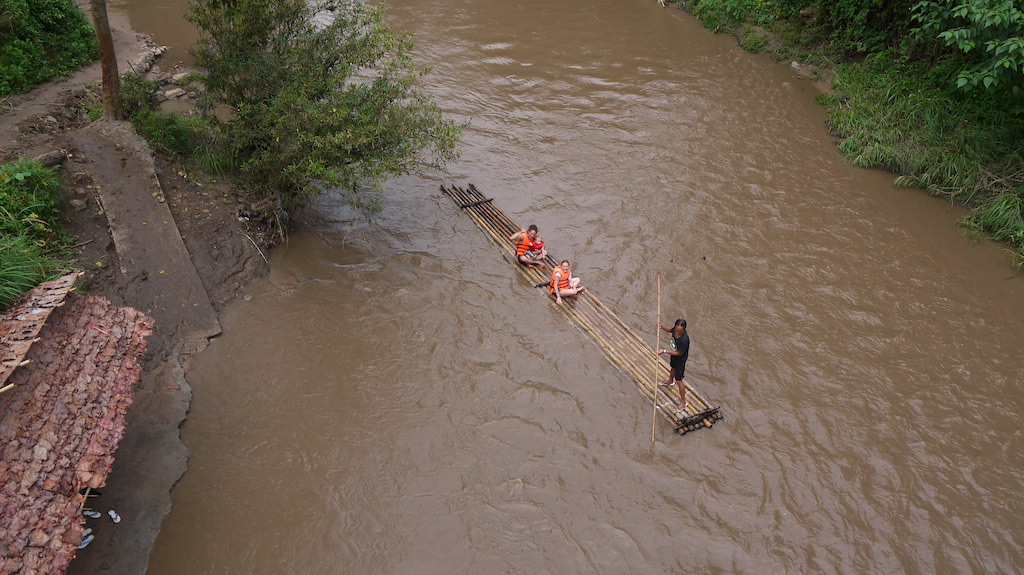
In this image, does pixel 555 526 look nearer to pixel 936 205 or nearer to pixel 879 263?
pixel 879 263

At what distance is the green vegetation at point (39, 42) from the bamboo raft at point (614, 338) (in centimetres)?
747

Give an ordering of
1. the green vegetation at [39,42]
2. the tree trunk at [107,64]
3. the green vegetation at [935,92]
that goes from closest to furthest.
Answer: the tree trunk at [107,64]
the green vegetation at [935,92]
the green vegetation at [39,42]

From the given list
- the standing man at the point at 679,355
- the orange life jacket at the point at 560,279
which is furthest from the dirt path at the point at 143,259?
the standing man at the point at 679,355

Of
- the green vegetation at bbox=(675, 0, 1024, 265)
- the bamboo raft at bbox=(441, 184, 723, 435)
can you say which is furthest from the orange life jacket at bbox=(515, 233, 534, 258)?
the green vegetation at bbox=(675, 0, 1024, 265)

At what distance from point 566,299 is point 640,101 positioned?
22.5ft

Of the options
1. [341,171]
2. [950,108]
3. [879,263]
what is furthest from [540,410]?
[950,108]

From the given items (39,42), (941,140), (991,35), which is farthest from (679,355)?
(39,42)

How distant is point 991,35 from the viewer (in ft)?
30.0

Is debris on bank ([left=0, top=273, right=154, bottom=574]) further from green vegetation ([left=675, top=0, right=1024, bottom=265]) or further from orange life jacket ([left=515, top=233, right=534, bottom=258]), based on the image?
green vegetation ([left=675, top=0, right=1024, bottom=265])

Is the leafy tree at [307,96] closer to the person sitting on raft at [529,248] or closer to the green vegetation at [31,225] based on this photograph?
the person sitting on raft at [529,248]

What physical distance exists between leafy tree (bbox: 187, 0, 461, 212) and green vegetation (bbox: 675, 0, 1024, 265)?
817 centimetres

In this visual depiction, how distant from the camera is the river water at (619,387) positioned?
19.0ft

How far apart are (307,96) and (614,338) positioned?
16.5 ft

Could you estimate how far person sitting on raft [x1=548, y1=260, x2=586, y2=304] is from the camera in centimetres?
824
